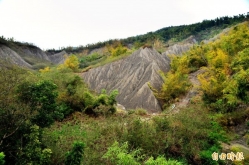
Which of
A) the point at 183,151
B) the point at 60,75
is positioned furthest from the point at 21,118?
the point at 60,75

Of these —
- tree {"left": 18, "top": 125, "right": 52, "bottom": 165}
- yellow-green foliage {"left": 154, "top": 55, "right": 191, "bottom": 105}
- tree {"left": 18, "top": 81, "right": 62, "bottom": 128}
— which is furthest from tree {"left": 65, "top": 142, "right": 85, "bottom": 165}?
yellow-green foliage {"left": 154, "top": 55, "right": 191, "bottom": 105}

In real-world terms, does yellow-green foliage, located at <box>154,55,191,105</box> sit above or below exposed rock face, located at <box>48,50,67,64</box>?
below

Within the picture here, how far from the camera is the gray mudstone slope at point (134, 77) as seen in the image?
96.7 ft

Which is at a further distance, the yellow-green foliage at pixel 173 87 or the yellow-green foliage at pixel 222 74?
the yellow-green foliage at pixel 173 87

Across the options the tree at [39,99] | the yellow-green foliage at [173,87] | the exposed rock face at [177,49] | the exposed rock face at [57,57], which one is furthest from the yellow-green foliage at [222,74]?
the exposed rock face at [57,57]

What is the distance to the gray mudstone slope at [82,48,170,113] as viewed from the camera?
2948 cm

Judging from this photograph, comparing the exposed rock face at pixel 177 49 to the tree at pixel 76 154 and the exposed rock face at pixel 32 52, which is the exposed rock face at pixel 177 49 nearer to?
the exposed rock face at pixel 32 52

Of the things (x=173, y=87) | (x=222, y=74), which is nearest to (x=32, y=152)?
(x=222, y=74)

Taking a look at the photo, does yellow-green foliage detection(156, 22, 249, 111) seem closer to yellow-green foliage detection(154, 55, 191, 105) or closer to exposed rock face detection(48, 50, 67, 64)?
yellow-green foliage detection(154, 55, 191, 105)

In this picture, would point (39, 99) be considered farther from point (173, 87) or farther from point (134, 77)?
point (134, 77)

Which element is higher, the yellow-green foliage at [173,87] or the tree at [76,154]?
the tree at [76,154]

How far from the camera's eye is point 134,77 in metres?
33.6

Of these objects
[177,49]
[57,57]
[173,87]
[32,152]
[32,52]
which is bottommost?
[173,87]

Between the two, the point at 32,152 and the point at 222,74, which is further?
the point at 222,74
